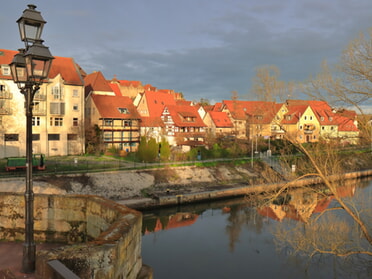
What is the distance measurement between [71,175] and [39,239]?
21645 millimetres

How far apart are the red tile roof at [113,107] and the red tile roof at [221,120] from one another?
16664 mm

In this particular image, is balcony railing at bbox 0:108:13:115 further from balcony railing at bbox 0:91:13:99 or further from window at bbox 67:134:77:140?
window at bbox 67:134:77:140

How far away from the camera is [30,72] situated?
18.6ft

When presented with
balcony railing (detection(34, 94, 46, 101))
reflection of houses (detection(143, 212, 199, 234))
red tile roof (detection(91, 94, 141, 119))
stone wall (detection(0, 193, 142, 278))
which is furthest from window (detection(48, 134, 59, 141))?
stone wall (detection(0, 193, 142, 278))

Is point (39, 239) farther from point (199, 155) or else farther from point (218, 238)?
point (199, 155)

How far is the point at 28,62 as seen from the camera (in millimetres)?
5684

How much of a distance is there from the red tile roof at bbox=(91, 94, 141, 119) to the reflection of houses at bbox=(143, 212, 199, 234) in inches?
884

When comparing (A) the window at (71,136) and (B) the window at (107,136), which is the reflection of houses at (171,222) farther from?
(B) the window at (107,136)

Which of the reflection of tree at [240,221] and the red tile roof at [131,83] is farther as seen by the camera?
the red tile roof at [131,83]

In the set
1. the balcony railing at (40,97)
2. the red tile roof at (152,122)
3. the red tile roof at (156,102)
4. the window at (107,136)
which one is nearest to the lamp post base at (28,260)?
the balcony railing at (40,97)

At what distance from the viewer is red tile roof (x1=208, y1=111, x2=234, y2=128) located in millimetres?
57950

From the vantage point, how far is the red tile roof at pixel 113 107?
44781 millimetres

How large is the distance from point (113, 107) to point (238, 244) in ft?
103

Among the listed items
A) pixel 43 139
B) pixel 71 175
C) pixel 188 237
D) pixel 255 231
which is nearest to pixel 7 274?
pixel 188 237
